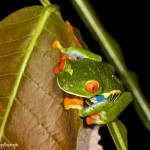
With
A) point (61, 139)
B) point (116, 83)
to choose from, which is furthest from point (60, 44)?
point (116, 83)

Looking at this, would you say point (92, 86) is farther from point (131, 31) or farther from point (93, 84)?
point (131, 31)

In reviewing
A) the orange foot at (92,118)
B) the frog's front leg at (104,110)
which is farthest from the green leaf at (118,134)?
the orange foot at (92,118)

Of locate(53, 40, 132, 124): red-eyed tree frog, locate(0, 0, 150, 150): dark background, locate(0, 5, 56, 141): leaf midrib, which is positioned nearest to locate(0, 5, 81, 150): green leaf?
locate(0, 5, 56, 141): leaf midrib

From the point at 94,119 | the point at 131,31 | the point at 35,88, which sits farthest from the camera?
the point at 131,31

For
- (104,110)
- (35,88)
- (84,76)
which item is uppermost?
(35,88)

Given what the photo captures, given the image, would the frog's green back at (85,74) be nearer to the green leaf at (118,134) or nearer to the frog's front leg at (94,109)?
the frog's front leg at (94,109)

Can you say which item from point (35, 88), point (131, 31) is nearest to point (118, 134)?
point (35, 88)
